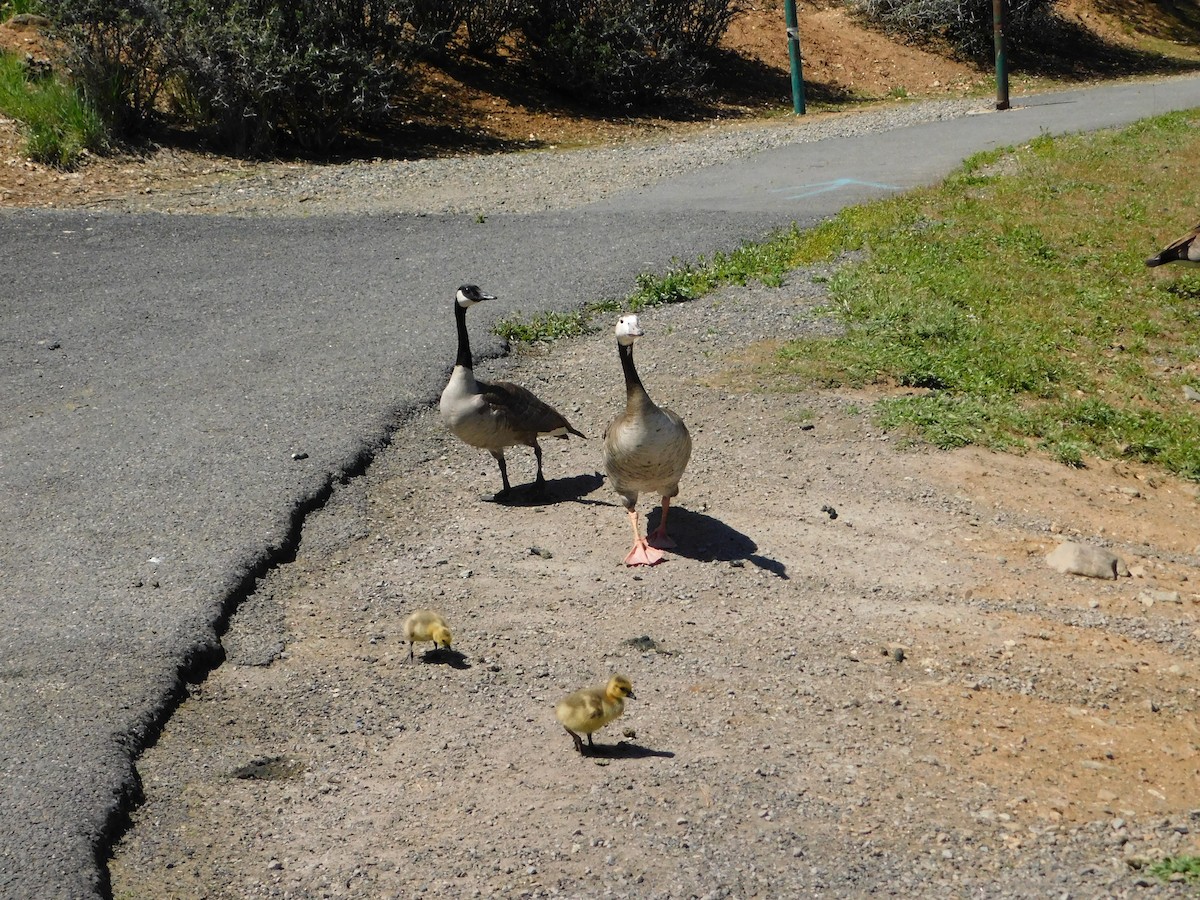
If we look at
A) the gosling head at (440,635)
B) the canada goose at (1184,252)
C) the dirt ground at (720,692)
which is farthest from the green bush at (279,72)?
the gosling head at (440,635)

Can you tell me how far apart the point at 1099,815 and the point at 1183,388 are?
235 inches

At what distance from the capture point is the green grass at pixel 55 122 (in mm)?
15898

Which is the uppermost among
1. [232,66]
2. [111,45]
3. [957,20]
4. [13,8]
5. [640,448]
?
[13,8]

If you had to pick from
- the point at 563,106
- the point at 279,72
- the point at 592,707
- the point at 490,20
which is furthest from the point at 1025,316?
the point at 490,20

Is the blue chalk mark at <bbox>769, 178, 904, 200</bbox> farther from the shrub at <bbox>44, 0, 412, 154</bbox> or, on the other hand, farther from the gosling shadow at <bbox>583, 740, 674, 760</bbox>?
the gosling shadow at <bbox>583, 740, 674, 760</bbox>

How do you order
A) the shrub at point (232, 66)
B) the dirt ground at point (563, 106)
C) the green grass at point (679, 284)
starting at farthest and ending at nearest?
the shrub at point (232, 66) → the dirt ground at point (563, 106) → the green grass at point (679, 284)

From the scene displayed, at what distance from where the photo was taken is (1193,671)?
Answer: 589 cm

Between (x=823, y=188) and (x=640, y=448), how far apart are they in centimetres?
975

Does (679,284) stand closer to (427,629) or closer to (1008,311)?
(1008,311)

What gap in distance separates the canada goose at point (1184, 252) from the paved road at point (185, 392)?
3.78 metres

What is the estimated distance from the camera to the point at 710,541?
23.1 ft

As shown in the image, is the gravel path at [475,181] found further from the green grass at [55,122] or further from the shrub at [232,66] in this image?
the green grass at [55,122]

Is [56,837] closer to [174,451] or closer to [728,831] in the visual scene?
A: [728,831]

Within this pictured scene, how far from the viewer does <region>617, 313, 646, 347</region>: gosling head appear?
6668mm
